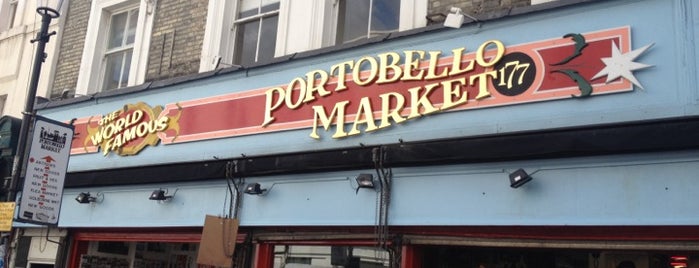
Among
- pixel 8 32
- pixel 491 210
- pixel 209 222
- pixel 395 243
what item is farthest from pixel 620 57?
pixel 8 32

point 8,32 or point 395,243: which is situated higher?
point 8,32

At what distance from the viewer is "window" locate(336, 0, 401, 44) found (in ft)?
26.7

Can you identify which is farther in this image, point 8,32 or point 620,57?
point 8,32

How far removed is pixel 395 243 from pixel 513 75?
194cm

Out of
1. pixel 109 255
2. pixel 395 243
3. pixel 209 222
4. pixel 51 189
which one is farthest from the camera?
pixel 109 255

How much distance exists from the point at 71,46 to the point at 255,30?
4.12 metres

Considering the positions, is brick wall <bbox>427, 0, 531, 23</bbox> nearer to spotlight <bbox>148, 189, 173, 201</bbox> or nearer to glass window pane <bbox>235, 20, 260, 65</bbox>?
glass window pane <bbox>235, 20, 260, 65</bbox>

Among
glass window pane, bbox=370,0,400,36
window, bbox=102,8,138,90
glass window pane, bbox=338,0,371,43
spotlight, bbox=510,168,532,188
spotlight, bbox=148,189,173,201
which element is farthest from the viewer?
window, bbox=102,8,138,90

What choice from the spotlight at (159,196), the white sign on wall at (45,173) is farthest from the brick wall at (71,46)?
the spotlight at (159,196)

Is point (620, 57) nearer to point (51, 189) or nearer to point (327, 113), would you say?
point (327, 113)

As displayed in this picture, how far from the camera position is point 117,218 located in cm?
924

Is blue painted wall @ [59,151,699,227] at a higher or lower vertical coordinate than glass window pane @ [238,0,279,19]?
lower

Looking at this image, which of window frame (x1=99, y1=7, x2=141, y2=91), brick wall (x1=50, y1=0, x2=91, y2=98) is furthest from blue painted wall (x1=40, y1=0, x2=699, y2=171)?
brick wall (x1=50, y1=0, x2=91, y2=98)

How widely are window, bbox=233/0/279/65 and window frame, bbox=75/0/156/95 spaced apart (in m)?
1.72
